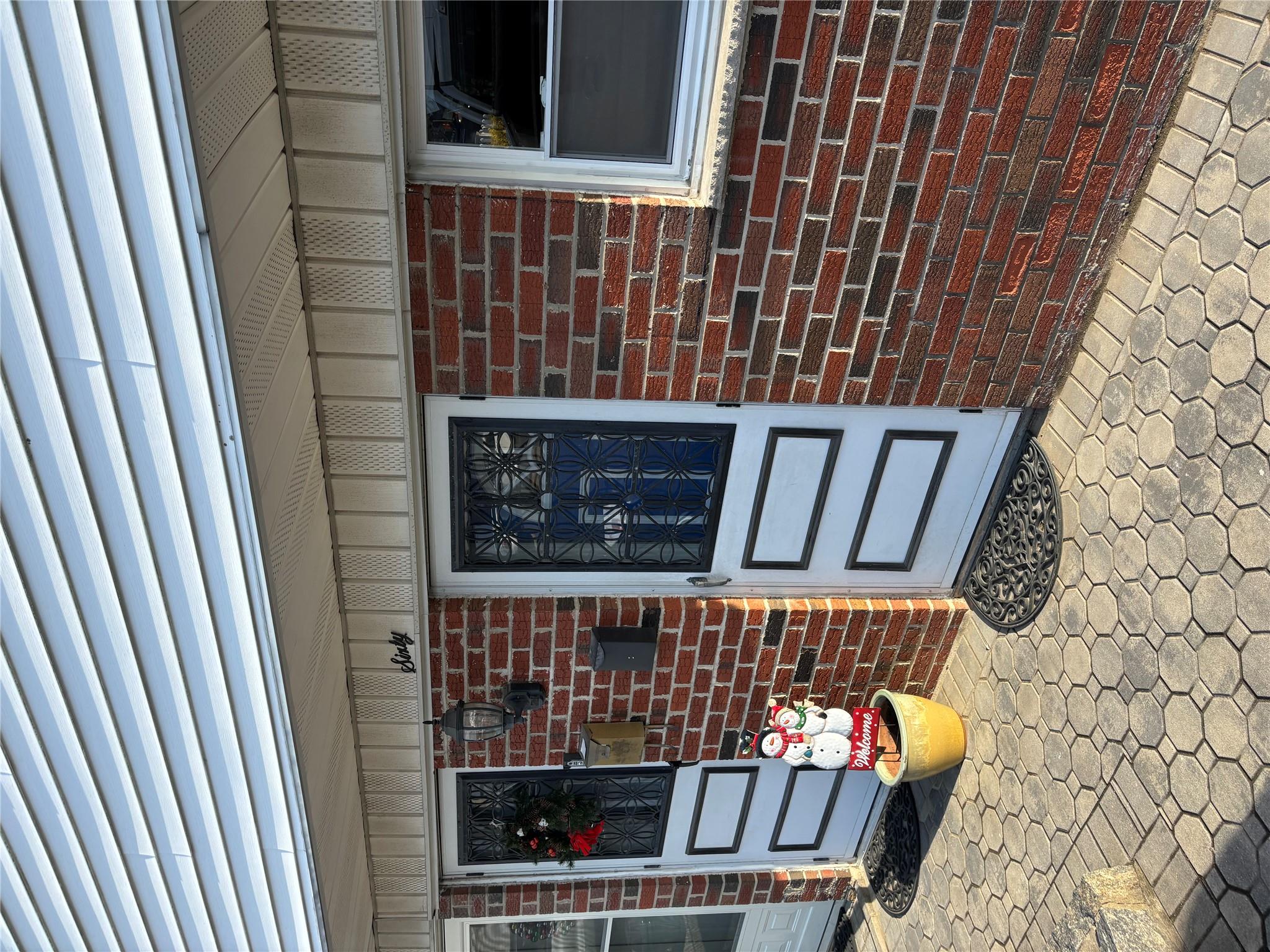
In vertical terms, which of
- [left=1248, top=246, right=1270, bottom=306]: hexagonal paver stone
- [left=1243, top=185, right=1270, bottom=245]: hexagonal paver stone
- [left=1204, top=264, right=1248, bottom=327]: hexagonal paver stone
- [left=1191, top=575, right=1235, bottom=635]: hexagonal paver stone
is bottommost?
[left=1191, top=575, right=1235, bottom=635]: hexagonal paver stone

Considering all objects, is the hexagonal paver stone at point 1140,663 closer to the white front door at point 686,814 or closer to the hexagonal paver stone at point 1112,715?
the hexagonal paver stone at point 1112,715

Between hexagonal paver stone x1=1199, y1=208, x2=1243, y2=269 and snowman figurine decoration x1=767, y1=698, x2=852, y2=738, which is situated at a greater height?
hexagonal paver stone x1=1199, y1=208, x2=1243, y2=269

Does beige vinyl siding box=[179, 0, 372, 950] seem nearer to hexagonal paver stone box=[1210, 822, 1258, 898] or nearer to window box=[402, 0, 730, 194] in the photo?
window box=[402, 0, 730, 194]

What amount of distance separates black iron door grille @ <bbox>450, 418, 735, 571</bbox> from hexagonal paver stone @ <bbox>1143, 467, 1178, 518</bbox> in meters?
1.34

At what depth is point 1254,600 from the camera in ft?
7.27

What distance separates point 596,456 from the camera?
2.95 meters

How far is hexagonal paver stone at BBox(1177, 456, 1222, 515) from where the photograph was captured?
92.9 inches

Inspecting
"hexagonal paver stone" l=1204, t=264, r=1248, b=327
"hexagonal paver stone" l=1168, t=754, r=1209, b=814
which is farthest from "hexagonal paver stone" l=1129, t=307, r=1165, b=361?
"hexagonal paver stone" l=1168, t=754, r=1209, b=814

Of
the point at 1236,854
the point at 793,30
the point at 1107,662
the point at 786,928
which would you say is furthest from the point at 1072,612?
the point at 786,928

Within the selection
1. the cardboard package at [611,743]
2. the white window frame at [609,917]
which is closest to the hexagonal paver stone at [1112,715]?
the cardboard package at [611,743]

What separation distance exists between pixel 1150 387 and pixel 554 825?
288 centimetres

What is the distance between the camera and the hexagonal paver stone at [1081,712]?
2756 millimetres

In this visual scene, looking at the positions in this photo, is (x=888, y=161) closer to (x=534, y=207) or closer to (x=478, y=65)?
(x=534, y=207)

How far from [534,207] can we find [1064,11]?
1.64 m
